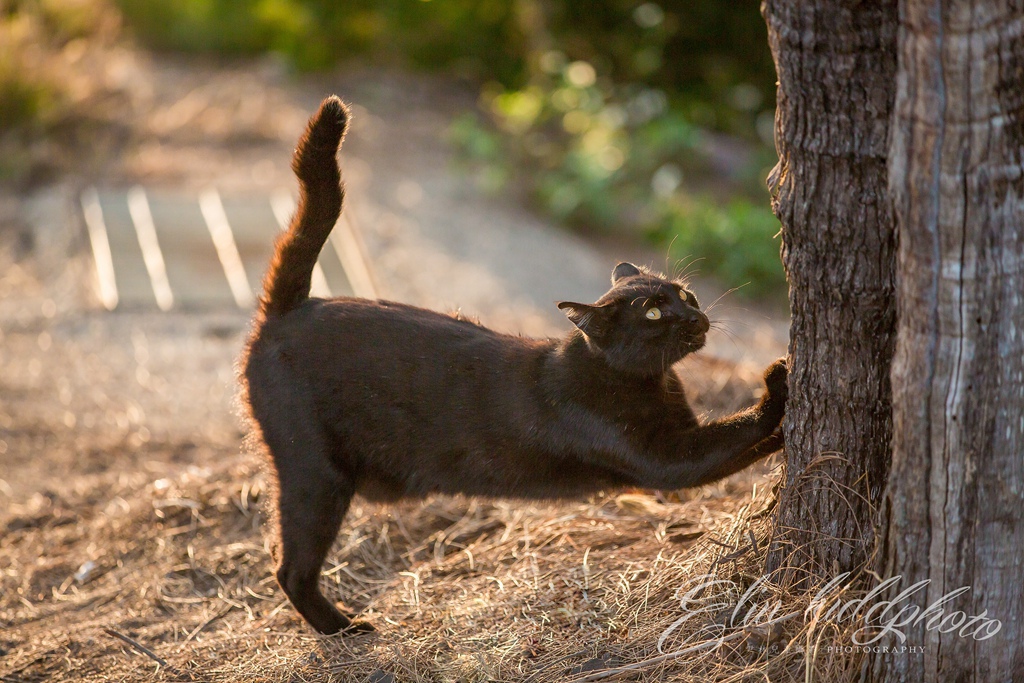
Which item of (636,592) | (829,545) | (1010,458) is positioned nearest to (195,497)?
(636,592)

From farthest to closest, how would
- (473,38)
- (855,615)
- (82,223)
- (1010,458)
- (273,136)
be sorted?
(473,38)
(273,136)
(82,223)
(855,615)
(1010,458)

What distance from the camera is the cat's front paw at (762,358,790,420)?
8.32 ft

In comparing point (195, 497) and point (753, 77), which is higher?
point (753, 77)

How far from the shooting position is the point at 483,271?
6.34 meters

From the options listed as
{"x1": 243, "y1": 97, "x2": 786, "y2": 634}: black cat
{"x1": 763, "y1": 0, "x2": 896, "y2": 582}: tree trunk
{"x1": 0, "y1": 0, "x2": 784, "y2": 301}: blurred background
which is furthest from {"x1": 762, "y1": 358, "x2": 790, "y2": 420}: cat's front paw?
{"x1": 0, "y1": 0, "x2": 784, "y2": 301}: blurred background

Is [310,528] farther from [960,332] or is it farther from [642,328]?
[960,332]

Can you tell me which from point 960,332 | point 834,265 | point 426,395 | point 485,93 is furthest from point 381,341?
point 485,93

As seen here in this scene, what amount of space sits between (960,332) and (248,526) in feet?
8.65

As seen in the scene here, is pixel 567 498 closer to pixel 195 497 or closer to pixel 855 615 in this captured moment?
pixel 855 615

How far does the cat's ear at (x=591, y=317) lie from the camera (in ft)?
8.75

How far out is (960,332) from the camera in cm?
195

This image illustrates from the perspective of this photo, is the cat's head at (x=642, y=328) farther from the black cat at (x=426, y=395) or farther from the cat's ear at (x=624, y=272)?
the cat's ear at (x=624, y=272)

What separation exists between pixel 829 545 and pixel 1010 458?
0.52 metres

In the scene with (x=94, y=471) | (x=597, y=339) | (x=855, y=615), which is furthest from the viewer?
(x=94, y=471)
